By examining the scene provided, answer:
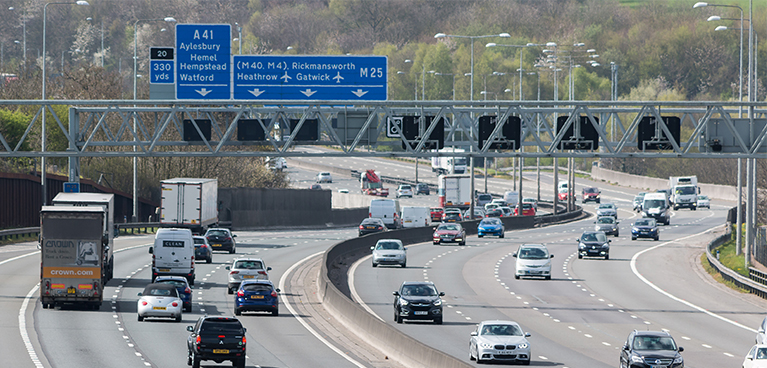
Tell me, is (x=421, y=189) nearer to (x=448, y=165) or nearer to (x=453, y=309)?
(x=448, y=165)

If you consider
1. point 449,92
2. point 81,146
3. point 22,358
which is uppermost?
point 449,92

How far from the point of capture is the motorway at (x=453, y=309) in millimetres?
28938

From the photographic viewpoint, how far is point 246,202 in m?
84.5

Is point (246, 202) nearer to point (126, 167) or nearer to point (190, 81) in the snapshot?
point (126, 167)

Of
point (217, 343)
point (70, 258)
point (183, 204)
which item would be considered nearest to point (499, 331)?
point (217, 343)

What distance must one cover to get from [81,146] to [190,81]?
257 inches

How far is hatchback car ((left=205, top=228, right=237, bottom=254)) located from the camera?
61.1 meters

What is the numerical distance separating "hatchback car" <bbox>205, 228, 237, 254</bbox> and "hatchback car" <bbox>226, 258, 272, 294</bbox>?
17.1 m

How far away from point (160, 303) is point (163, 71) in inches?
390

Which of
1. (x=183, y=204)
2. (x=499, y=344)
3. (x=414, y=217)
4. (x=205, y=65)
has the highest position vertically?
(x=205, y=65)

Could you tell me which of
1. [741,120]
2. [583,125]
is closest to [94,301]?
[583,125]

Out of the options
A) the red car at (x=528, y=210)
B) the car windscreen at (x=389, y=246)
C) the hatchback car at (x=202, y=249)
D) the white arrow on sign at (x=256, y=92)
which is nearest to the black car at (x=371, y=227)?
the car windscreen at (x=389, y=246)

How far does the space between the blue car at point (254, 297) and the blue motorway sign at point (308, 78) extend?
24.3 ft

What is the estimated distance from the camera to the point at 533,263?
163 feet
